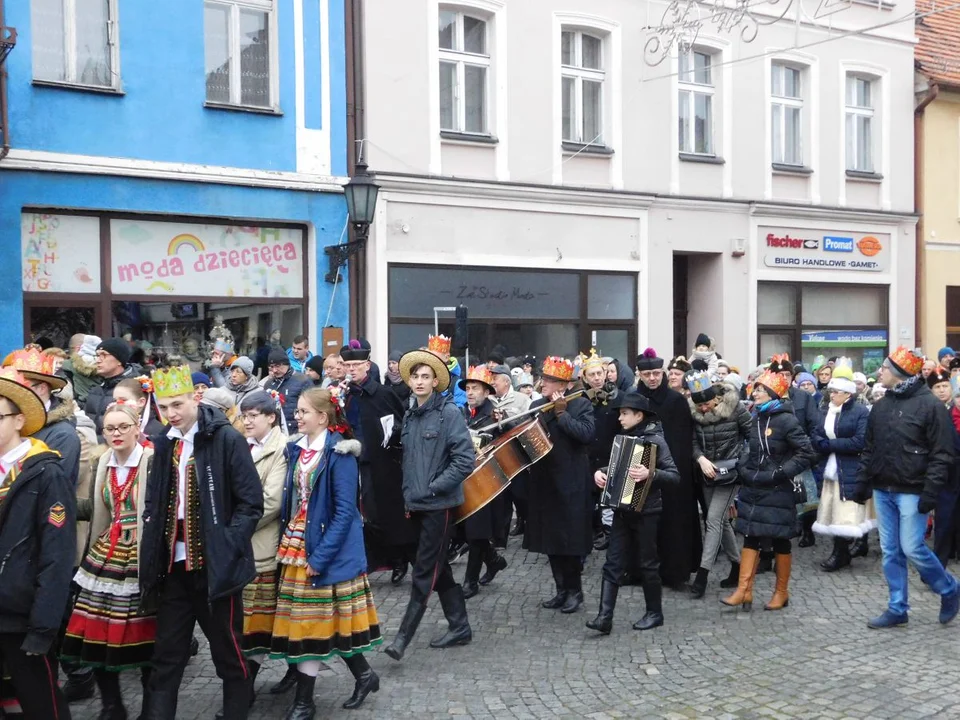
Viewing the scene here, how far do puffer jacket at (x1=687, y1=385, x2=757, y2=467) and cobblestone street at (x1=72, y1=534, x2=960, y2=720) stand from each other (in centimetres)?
117

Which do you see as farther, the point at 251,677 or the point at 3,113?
the point at 3,113

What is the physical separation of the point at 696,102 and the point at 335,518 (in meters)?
14.4

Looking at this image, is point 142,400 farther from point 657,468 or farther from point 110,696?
point 657,468

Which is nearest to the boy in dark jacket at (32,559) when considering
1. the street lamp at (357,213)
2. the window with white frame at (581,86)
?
the street lamp at (357,213)

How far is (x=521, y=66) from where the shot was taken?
52.5 feet

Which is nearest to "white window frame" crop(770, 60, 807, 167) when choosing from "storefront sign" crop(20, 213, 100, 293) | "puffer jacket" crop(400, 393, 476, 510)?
"storefront sign" crop(20, 213, 100, 293)

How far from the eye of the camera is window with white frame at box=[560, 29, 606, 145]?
1675 cm

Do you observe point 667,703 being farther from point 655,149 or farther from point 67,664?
point 655,149

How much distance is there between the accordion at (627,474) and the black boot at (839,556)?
3.02m

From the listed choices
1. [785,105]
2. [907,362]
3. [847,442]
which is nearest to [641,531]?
[907,362]

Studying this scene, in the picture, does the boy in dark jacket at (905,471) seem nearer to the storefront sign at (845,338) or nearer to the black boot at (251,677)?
the black boot at (251,677)

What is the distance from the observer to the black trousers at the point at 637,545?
7.38 meters

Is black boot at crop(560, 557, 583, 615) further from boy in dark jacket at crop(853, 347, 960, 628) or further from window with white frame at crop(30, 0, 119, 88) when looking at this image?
window with white frame at crop(30, 0, 119, 88)

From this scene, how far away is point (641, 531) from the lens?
7.42m
